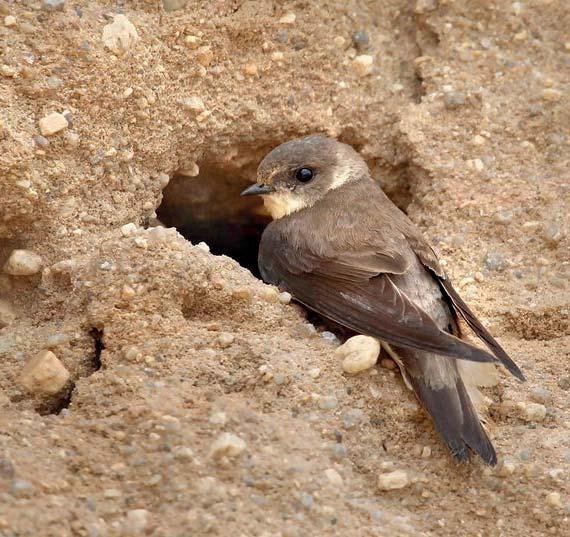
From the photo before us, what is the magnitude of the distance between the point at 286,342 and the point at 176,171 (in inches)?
45.9

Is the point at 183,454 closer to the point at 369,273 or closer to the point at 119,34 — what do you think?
the point at 369,273

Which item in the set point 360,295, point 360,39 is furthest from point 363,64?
point 360,295

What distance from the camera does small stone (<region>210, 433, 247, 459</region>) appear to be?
2.53 meters

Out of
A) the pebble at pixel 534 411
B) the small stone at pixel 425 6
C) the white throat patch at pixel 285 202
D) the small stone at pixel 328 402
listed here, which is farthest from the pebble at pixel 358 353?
the small stone at pixel 425 6

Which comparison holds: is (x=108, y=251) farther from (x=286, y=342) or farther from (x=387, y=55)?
(x=387, y=55)

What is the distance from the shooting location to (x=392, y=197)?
446cm

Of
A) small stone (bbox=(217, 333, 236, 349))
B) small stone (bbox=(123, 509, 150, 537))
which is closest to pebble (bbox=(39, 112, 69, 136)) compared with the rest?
small stone (bbox=(217, 333, 236, 349))

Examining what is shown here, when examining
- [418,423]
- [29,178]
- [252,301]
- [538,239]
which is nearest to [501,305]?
[538,239]

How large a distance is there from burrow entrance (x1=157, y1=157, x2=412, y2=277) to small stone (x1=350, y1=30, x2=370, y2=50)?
536 mm

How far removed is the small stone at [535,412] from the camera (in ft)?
10.00

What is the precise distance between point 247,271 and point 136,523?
1176 millimetres

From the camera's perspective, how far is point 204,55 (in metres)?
3.81

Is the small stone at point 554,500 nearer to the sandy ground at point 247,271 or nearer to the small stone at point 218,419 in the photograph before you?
the sandy ground at point 247,271

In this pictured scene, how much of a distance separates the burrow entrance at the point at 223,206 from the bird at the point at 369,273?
0.32 m
